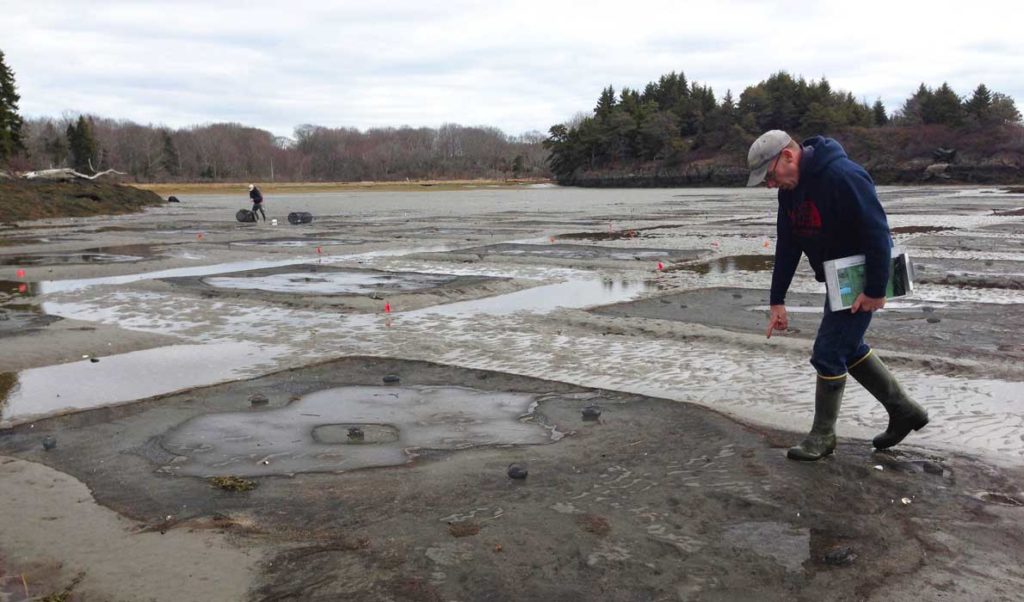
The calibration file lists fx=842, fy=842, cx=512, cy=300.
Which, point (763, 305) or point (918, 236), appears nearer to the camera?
point (763, 305)

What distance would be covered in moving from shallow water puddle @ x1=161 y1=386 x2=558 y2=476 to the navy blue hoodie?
7.50ft

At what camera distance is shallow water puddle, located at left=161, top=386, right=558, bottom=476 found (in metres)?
5.68

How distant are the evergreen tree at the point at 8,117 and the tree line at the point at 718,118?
75.3 meters

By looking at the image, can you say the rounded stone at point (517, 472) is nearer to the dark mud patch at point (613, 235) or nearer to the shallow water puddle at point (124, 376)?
the shallow water puddle at point (124, 376)

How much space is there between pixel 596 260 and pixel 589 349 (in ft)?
31.0

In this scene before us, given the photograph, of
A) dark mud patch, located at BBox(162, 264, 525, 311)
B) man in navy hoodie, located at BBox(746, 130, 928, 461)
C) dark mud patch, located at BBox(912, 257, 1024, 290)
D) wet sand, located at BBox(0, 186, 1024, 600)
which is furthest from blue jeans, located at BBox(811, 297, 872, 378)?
dark mud patch, located at BBox(912, 257, 1024, 290)

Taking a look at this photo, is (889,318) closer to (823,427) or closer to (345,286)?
(823,427)

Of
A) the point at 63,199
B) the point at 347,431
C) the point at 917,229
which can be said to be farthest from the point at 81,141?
the point at 347,431

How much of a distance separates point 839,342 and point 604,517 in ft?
6.45

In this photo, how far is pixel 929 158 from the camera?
307 feet

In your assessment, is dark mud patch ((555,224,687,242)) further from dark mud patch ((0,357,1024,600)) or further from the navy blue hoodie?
the navy blue hoodie

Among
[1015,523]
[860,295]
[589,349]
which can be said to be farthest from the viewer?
[589,349]

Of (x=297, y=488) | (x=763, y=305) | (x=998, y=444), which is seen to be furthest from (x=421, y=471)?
(x=763, y=305)

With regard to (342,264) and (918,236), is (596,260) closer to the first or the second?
(342,264)
